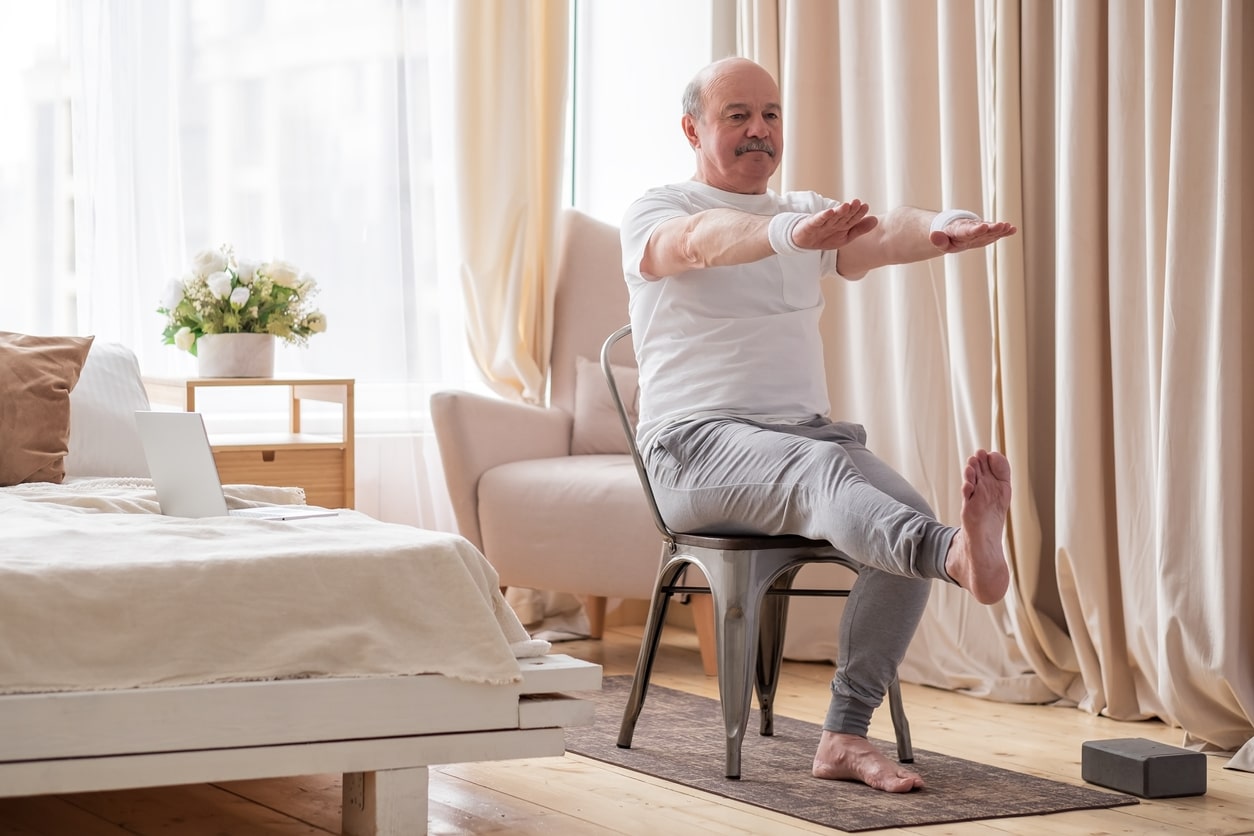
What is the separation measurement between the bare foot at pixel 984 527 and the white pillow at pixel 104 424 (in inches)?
70.5

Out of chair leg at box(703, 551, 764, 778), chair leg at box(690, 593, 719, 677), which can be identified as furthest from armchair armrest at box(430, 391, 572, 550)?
chair leg at box(703, 551, 764, 778)

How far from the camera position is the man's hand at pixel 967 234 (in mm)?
2109

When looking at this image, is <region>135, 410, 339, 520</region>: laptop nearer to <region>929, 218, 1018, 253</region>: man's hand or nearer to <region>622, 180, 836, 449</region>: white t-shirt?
<region>622, 180, 836, 449</region>: white t-shirt

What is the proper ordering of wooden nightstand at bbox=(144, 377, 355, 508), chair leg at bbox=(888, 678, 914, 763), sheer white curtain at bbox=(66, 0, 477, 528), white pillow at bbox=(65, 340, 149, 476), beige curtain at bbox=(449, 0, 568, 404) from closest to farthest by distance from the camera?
chair leg at bbox=(888, 678, 914, 763) < white pillow at bbox=(65, 340, 149, 476) < wooden nightstand at bbox=(144, 377, 355, 508) < sheer white curtain at bbox=(66, 0, 477, 528) < beige curtain at bbox=(449, 0, 568, 404)

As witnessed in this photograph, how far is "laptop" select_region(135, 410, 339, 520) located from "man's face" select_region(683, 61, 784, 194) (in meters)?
0.91

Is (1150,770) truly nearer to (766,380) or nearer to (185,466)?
(766,380)

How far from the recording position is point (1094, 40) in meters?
2.96

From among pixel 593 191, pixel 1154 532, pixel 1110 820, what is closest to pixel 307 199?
pixel 593 191

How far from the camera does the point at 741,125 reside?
2582mm

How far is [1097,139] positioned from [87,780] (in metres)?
2.17

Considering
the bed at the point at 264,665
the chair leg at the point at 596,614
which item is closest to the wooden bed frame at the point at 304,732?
the bed at the point at 264,665

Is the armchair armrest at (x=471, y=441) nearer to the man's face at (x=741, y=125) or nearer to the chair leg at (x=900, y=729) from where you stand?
the man's face at (x=741, y=125)

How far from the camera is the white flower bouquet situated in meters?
3.51

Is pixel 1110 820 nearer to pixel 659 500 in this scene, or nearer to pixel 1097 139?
pixel 659 500
